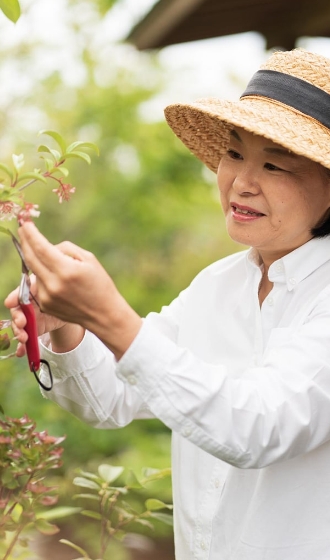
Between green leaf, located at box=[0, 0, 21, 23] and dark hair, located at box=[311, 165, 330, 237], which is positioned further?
dark hair, located at box=[311, 165, 330, 237]

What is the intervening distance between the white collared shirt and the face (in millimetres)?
73

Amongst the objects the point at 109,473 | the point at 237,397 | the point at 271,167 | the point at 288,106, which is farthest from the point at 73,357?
the point at 288,106

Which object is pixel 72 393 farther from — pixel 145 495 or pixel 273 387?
pixel 145 495

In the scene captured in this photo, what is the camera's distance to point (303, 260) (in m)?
1.60

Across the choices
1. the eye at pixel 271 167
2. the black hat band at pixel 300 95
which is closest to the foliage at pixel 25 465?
the eye at pixel 271 167

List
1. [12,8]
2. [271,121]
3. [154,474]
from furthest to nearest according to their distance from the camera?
[154,474]
[271,121]
[12,8]

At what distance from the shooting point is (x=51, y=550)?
13.1ft

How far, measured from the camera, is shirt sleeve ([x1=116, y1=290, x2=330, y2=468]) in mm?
1202

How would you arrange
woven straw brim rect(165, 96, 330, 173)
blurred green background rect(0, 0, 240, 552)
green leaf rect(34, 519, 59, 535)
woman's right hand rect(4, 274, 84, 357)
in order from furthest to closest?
blurred green background rect(0, 0, 240, 552) < woven straw brim rect(165, 96, 330, 173) < green leaf rect(34, 519, 59, 535) < woman's right hand rect(4, 274, 84, 357)

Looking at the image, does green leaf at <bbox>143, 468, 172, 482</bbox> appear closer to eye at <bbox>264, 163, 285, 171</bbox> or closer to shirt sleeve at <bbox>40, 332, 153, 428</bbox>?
shirt sleeve at <bbox>40, 332, 153, 428</bbox>

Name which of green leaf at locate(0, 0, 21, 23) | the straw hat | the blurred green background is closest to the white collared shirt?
the straw hat

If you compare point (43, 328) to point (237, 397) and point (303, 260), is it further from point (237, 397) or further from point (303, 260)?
point (303, 260)

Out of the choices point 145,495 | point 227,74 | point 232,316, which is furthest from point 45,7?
point 232,316

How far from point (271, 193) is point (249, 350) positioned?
36cm
